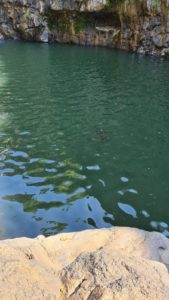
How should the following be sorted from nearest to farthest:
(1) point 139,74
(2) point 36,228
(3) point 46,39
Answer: (2) point 36,228, (1) point 139,74, (3) point 46,39

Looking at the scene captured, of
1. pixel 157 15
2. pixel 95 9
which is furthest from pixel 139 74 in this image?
pixel 95 9

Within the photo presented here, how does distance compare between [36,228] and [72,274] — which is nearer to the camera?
[72,274]

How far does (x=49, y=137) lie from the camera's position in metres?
15.9

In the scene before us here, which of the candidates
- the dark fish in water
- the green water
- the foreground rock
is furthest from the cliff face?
the foreground rock

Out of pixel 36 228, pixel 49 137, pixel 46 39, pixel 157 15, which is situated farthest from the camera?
pixel 46 39

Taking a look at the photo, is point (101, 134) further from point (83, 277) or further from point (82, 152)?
point (83, 277)

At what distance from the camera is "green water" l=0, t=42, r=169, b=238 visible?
33.8 ft

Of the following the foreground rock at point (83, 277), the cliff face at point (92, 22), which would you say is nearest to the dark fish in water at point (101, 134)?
the foreground rock at point (83, 277)

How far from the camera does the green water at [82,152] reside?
33.8ft

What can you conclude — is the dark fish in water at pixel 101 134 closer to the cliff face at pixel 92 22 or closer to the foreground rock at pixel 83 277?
the foreground rock at pixel 83 277

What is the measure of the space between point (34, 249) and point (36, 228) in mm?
3289

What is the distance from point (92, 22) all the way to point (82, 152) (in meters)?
36.6

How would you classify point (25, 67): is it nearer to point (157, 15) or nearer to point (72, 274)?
point (157, 15)

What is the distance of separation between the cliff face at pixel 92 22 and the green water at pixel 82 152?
41.8 ft
